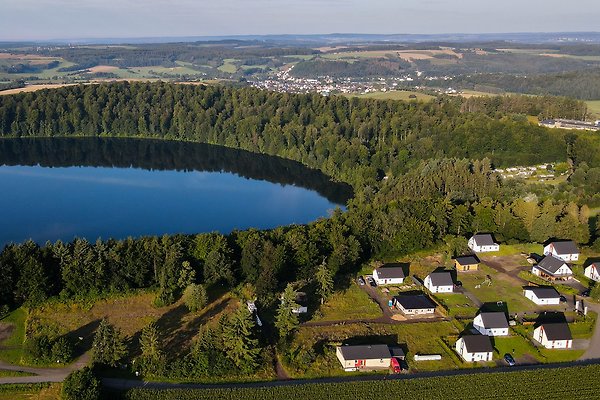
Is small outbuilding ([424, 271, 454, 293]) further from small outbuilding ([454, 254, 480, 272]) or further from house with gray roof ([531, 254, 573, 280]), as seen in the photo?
house with gray roof ([531, 254, 573, 280])

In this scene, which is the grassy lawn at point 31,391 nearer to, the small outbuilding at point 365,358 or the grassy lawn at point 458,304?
the small outbuilding at point 365,358

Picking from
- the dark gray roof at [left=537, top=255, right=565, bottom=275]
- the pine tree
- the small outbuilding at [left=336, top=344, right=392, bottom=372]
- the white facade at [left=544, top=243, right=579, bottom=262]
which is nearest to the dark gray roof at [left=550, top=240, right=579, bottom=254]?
the white facade at [left=544, top=243, right=579, bottom=262]

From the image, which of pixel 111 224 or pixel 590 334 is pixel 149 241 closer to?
pixel 111 224

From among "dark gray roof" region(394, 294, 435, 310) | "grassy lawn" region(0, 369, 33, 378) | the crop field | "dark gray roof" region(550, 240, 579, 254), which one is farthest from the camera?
"dark gray roof" region(550, 240, 579, 254)

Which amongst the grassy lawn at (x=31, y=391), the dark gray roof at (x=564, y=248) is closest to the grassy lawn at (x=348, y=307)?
the grassy lawn at (x=31, y=391)

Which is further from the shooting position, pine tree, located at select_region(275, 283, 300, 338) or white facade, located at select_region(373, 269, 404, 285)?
white facade, located at select_region(373, 269, 404, 285)

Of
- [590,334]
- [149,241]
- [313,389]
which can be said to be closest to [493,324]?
[590,334]

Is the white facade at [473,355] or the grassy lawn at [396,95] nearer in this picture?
the white facade at [473,355]
